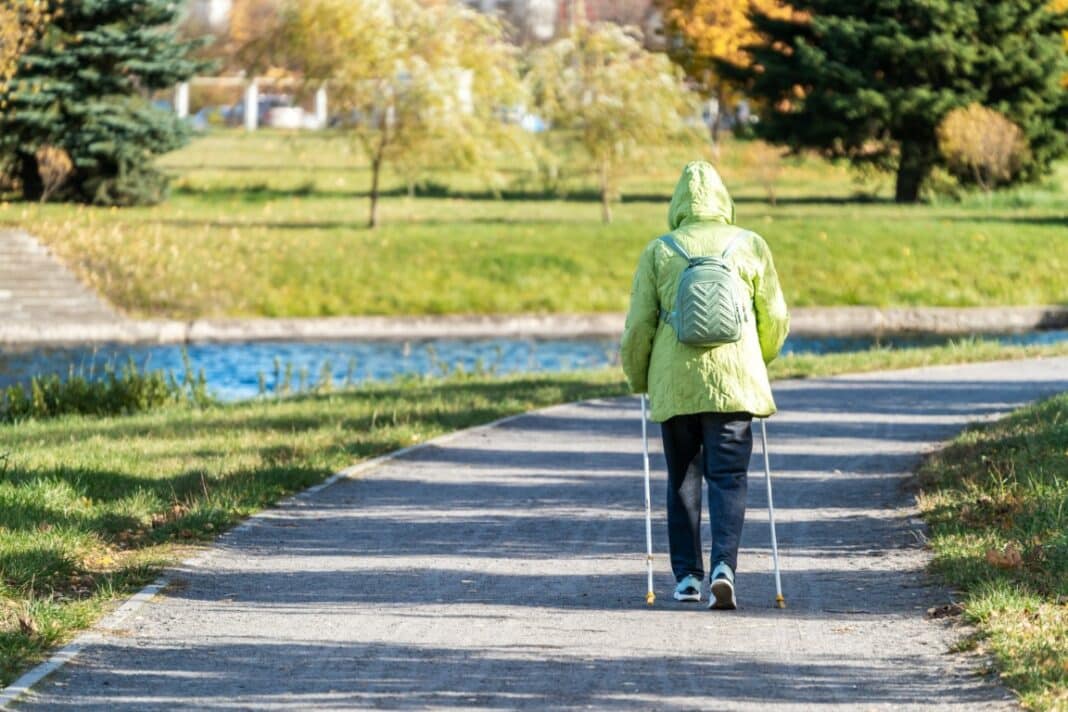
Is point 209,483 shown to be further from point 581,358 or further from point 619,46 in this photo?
point 619,46

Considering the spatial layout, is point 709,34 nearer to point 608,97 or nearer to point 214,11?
point 608,97

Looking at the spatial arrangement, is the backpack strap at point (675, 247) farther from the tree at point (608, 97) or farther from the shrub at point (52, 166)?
the shrub at point (52, 166)

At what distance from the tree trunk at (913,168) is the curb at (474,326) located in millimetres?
12170

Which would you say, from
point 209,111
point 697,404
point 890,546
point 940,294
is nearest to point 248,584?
point 697,404

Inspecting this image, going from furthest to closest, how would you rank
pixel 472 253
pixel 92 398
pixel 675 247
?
pixel 472 253, pixel 92 398, pixel 675 247

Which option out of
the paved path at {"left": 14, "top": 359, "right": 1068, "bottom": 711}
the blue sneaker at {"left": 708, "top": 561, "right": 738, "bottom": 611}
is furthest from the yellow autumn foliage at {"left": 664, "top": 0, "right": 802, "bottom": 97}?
the blue sneaker at {"left": 708, "top": 561, "right": 738, "bottom": 611}

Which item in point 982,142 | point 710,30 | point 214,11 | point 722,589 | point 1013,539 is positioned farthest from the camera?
point 214,11

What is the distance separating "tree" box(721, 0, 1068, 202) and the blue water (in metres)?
13.6

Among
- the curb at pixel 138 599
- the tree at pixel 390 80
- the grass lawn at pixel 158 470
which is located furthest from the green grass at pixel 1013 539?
the tree at pixel 390 80

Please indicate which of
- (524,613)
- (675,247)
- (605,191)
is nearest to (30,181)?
(605,191)

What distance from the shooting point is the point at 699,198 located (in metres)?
8.47

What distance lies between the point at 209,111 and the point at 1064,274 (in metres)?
51.9

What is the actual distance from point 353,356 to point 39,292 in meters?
6.87

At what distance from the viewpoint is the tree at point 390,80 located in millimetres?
38344
